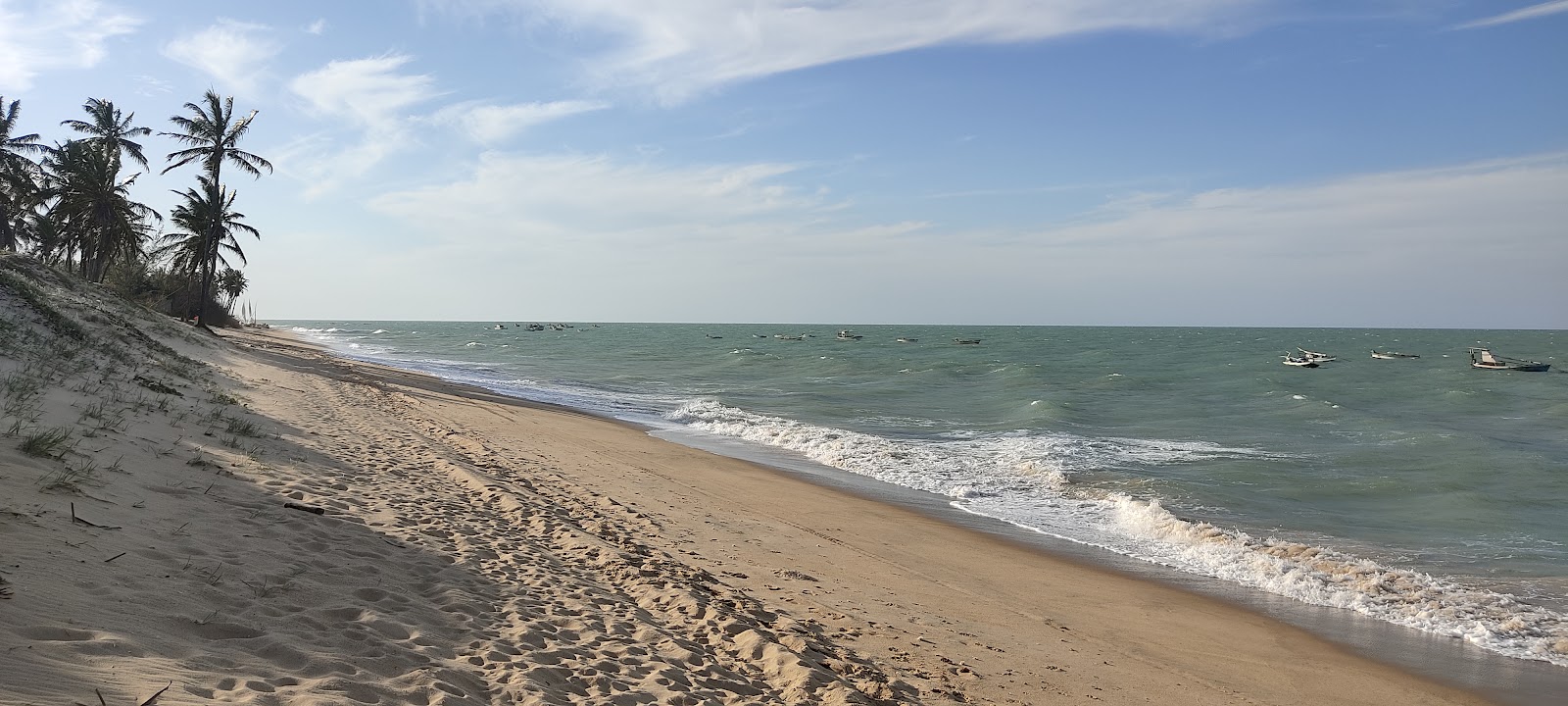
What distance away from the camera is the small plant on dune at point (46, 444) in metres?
6.08

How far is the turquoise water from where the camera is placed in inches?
392

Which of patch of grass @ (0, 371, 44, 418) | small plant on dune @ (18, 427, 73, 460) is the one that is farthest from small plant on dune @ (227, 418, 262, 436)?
small plant on dune @ (18, 427, 73, 460)

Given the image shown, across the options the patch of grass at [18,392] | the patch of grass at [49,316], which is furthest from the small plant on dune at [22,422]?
the patch of grass at [49,316]

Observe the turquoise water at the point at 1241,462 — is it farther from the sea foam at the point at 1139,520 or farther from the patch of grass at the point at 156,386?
the patch of grass at the point at 156,386

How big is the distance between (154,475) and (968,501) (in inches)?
456

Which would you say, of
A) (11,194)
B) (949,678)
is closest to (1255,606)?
(949,678)

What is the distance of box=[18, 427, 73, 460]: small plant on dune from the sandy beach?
0.12 ft

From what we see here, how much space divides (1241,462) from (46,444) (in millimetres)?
20238

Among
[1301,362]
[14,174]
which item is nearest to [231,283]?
[14,174]

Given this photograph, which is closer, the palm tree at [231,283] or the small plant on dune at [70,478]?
the small plant on dune at [70,478]

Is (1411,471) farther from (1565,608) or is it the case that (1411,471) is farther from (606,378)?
(606,378)

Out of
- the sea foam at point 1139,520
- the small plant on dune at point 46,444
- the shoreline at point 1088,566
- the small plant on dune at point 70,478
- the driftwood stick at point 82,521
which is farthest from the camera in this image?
the sea foam at point 1139,520

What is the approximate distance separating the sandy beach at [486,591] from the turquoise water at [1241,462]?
2245mm

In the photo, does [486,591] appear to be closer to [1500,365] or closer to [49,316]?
[49,316]
